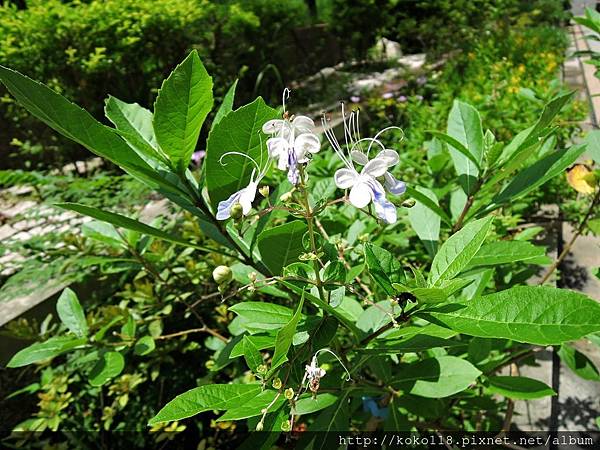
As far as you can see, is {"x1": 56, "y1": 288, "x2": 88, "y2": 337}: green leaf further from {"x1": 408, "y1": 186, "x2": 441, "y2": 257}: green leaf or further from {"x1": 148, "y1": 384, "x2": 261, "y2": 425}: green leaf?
{"x1": 408, "y1": 186, "x2": 441, "y2": 257}: green leaf

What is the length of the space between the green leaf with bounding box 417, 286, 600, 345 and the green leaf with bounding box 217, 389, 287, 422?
259 mm

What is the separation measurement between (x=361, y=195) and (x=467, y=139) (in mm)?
536

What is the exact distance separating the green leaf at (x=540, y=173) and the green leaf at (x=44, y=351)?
38.8 inches

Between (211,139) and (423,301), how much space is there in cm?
39

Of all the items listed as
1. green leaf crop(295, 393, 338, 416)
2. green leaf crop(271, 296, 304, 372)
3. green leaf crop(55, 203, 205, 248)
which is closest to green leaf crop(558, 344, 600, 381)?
green leaf crop(295, 393, 338, 416)

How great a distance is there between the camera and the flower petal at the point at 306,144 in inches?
23.7

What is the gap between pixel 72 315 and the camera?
3.83 ft

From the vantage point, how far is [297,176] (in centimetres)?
60

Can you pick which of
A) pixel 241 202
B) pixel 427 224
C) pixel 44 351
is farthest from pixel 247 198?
pixel 44 351

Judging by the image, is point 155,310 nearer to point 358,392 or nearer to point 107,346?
point 107,346

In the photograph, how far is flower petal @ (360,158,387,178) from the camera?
61 cm

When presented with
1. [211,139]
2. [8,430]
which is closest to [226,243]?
[211,139]

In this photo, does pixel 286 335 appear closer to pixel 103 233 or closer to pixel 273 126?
pixel 273 126

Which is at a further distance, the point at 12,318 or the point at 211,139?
the point at 12,318
